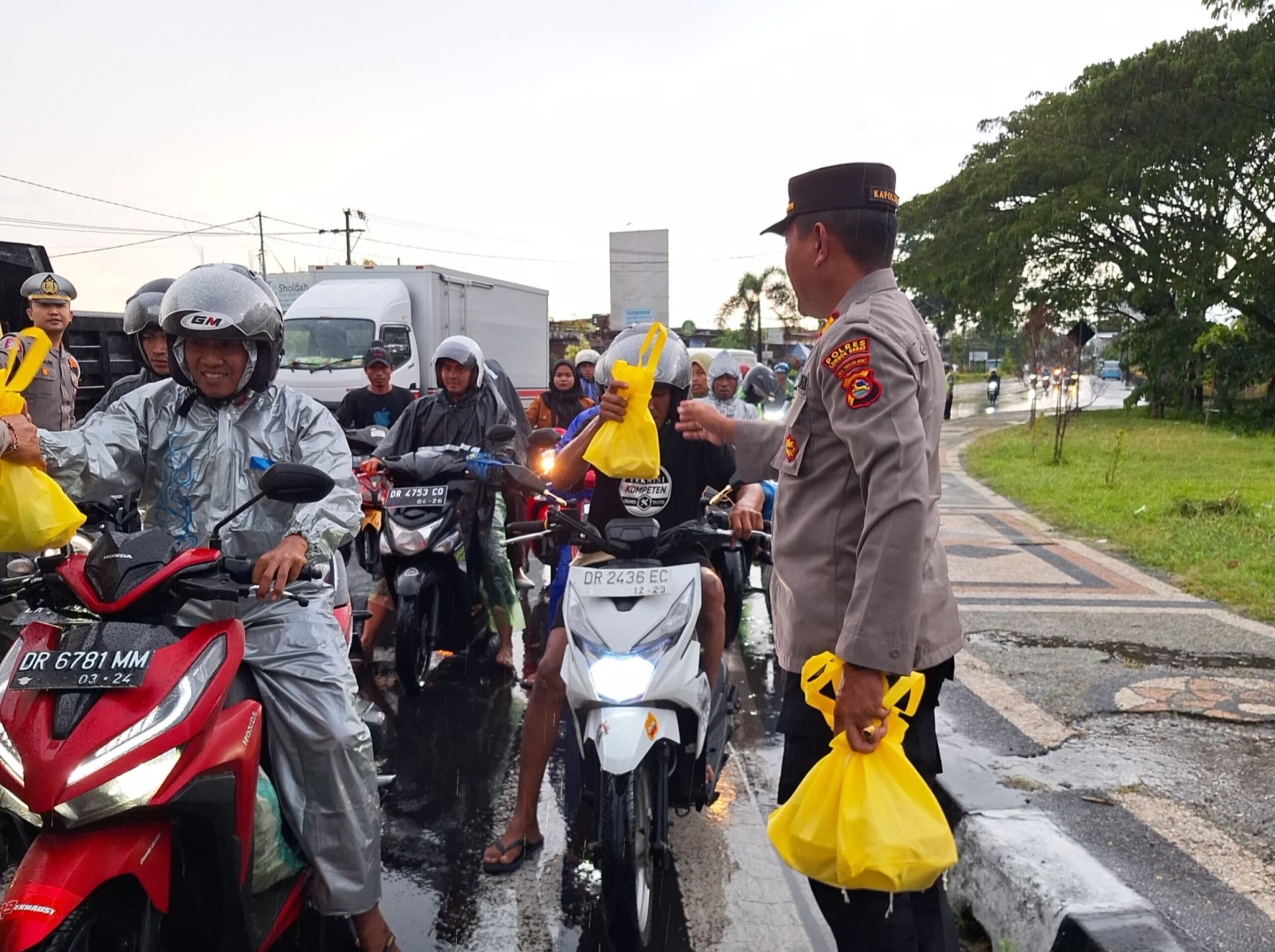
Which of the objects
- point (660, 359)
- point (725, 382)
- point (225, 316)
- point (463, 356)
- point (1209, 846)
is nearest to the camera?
point (225, 316)

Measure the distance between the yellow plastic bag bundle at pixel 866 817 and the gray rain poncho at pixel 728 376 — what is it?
5637mm

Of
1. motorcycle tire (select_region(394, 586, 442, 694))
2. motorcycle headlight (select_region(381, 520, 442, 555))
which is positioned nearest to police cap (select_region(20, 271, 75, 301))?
motorcycle headlight (select_region(381, 520, 442, 555))

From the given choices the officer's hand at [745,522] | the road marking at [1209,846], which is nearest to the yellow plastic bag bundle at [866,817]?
the officer's hand at [745,522]

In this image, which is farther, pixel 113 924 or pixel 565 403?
pixel 565 403

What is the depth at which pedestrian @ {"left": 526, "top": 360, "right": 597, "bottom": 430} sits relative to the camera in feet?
31.9

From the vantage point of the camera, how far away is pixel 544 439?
13.1ft

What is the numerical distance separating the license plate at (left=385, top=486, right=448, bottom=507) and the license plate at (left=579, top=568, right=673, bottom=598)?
2124 millimetres

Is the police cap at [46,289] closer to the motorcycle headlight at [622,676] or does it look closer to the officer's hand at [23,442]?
the officer's hand at [23,442]

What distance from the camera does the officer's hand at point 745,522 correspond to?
3439 millimetres

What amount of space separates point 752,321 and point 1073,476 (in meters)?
37.7

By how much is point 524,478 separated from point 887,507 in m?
1.78

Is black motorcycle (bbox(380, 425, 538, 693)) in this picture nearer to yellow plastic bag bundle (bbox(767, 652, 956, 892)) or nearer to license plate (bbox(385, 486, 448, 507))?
license plate (bbox(385, 486, 448, 507))

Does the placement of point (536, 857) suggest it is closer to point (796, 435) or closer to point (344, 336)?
point (796, 435)

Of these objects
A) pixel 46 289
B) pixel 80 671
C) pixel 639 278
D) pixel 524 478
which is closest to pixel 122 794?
pixel 80 671
